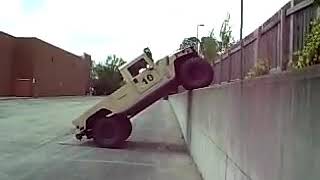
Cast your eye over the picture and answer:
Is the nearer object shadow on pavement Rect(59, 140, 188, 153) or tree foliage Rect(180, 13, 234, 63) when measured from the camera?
tree foliage Rect(180, 13, 234, 63)

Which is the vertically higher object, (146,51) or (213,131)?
(146,51)

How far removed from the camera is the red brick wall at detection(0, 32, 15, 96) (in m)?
74.3

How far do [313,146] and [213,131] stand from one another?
6.44 metres

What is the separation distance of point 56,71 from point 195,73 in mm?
80855

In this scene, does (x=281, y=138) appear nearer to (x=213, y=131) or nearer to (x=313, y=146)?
(x=313, y=146)

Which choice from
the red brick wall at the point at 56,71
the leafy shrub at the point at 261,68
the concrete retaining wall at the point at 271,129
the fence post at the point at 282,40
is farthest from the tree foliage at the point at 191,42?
the red brick wall at the point at 56,71

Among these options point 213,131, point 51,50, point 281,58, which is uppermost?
point 51,50

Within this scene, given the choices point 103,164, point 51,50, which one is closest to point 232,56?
point 103,164

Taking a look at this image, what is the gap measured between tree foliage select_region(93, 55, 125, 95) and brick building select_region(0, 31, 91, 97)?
25.8 metres

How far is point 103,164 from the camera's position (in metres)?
13.1

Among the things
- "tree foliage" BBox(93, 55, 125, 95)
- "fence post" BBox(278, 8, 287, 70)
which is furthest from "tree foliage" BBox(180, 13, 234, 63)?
"tree foliage" BBox(93, 55, 125, 95)

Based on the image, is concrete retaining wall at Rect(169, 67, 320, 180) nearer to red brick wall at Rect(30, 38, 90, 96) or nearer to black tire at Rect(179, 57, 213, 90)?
black tire at Rect(179, 57, 213, 90)

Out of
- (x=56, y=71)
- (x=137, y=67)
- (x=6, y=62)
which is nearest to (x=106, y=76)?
(x=56, y=71)

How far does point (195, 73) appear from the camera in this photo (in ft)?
56.7
